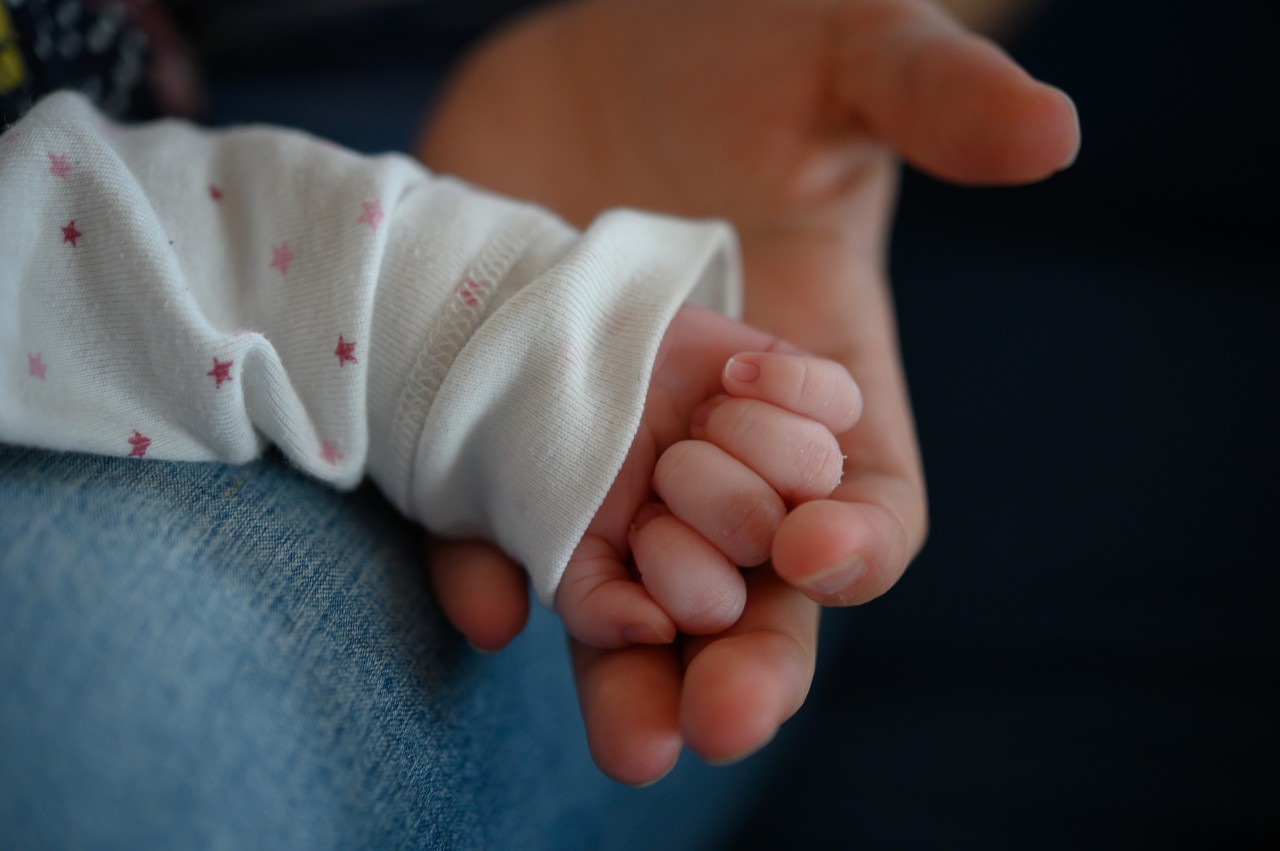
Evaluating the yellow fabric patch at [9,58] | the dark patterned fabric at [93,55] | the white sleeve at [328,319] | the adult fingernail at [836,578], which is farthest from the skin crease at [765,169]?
the yellow fabric patch at [9,58]

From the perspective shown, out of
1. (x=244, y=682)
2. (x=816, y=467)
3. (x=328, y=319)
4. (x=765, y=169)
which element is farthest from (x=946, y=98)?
(x=244, y=682)

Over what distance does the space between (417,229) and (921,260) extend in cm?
93

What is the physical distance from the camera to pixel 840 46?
2.87ft

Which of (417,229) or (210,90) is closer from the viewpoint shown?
(417,229)

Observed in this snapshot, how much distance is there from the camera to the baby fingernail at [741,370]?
1.93 feet

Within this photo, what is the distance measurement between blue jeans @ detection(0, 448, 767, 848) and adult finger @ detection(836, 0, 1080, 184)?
0.55 metres

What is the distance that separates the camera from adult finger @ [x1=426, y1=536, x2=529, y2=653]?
0.64 m

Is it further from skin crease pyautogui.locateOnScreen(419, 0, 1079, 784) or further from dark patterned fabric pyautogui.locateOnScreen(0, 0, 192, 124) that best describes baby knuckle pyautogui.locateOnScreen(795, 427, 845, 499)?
dark patterned fabric pyautogui.locateOnScreen(0, 0, 192, 124)

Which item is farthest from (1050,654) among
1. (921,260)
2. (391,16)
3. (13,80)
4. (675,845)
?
(391,16)

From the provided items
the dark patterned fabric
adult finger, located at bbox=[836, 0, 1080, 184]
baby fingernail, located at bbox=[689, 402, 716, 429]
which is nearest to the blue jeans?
baby fingernail, located at bbox=[689, 402, 716, 429]

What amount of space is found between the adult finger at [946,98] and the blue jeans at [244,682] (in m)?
0.55

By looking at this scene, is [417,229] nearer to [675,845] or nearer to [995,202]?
[675,845]

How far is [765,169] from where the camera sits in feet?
3.14

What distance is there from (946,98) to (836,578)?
0.44 meters
